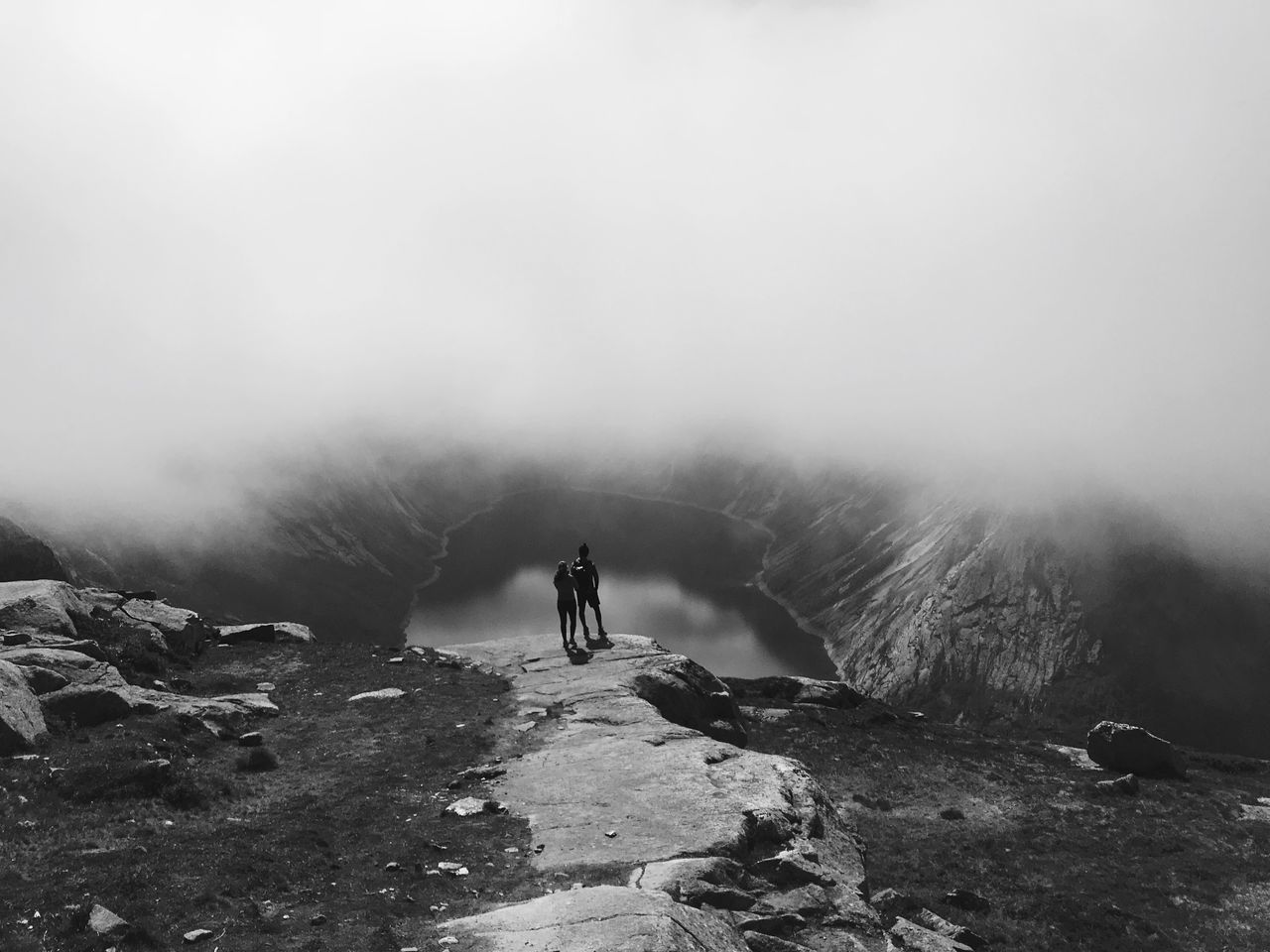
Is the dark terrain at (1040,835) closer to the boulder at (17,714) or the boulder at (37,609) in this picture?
the boulder at (17,714)

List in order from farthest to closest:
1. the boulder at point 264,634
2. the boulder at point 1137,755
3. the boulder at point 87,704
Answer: the boulder at point 1137,755 → the boulder at point 264,634 → the boulder at point 87,704

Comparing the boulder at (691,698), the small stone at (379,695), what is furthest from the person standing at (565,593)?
the small stone at (379,695)

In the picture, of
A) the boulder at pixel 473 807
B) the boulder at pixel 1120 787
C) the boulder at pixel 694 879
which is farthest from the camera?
the boulder at pixel 1120 787

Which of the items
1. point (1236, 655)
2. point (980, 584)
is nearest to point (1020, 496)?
point (980, 584)

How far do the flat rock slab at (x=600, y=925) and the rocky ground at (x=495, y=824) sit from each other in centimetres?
7

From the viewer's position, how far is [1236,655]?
132 metres

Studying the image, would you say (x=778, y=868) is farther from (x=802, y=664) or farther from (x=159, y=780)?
(x=802, y=664)

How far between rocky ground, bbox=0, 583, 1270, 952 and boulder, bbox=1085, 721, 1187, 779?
8.31 m

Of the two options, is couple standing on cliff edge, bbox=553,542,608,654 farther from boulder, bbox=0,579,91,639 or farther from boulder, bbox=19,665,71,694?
boulder, bbox=19,665,71,694

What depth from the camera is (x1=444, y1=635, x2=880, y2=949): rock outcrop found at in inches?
640

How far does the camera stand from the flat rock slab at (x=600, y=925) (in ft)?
49.0

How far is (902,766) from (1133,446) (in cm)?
15332

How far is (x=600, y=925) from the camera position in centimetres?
1547

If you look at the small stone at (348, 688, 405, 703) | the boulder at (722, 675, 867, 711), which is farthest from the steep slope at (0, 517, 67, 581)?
the boulder at (722, 675, 867, 711)
